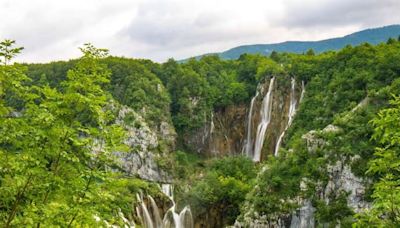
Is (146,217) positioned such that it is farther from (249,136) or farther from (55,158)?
(55,158)

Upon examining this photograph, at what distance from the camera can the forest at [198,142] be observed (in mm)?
7133

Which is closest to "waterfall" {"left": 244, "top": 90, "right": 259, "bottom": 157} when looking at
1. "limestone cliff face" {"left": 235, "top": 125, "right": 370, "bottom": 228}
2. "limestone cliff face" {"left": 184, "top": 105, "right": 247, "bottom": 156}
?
"limestone cliff face" {"left": 184, "top": 105, "right": 247, "bottom": 156}

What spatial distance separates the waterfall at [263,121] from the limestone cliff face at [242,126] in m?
0.37

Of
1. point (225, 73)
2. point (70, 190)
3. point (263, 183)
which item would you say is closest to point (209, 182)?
point (263, 183)

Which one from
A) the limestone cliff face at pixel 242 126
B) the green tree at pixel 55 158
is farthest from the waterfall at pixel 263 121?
the green tree at pixel 55 158

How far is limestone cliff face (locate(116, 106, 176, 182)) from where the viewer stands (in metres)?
41.7

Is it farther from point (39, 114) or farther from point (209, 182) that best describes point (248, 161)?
point (39, 114)

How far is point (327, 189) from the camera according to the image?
976 inches

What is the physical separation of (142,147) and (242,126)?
11.9 m

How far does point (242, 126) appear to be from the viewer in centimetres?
4831

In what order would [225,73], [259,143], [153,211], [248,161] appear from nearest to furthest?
[153,211] → [248,161] → [259,143] → [225,73]

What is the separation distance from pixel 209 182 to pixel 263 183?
878 cm

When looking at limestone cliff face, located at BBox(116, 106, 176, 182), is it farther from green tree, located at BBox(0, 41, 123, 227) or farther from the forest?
green tree, located at BBox(0, 41, 123, 227)

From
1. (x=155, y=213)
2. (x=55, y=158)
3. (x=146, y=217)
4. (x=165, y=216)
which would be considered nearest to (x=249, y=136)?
(x=165, y=216)
